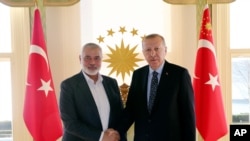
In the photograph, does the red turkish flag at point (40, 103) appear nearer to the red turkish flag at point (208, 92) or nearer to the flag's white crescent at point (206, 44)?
the red turkish flag at point (208, 92)

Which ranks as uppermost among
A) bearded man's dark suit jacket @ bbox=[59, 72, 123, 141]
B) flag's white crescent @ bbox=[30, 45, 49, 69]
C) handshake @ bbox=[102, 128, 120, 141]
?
flag's white crescent @ bbox=[30, 45, 49, 69]

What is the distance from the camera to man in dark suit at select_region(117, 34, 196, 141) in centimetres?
186

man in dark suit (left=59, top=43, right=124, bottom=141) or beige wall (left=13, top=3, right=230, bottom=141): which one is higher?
beige wall (left=13, top=3, right=230, bottom=141)

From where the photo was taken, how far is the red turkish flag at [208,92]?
2.61 meters

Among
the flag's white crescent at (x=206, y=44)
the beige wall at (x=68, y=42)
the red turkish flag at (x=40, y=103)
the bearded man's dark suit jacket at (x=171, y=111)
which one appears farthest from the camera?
the beige wall at (x=68, y=42)

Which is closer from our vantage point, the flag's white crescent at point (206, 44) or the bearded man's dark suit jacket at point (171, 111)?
the bearded man's dark suit jacket at point (171, 111)

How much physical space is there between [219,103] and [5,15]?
237 centimetres

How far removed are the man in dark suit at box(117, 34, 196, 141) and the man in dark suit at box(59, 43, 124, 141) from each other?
22 cm

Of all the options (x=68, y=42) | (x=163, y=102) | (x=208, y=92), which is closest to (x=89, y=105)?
(x=163, y=102)

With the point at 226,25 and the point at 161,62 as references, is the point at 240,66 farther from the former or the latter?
the point at 161,62

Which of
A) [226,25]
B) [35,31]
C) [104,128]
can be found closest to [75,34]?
[35,31]

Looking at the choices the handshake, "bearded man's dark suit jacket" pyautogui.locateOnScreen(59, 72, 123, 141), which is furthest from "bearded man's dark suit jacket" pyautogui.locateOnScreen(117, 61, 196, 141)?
"bearded man's dark suit jacket" pyautogui.locateOnScreen(59, 72, 123, 141)

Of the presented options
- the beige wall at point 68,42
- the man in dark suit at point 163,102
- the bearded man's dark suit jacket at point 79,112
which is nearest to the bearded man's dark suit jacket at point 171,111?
the man in dark suit at point 163,102

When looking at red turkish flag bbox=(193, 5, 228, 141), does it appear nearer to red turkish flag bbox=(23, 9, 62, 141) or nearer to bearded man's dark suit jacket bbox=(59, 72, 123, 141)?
bearded man's dark suit jacket bbox=(59, 72, 123, 141)
